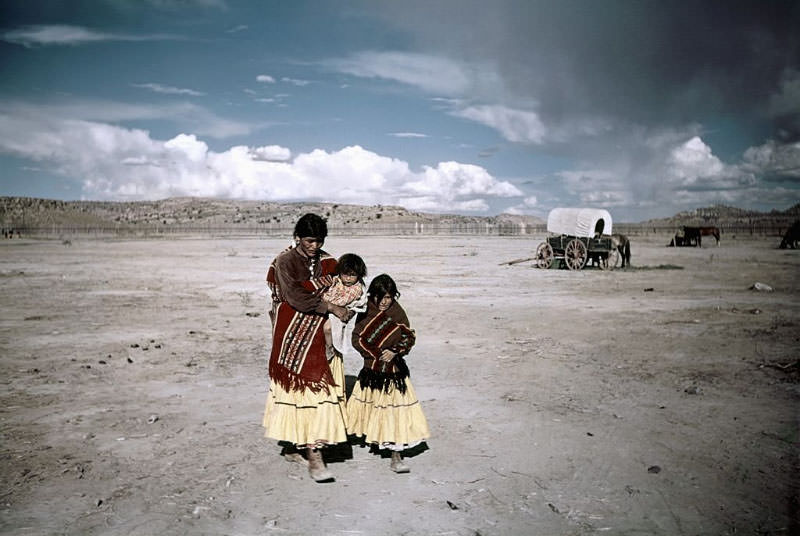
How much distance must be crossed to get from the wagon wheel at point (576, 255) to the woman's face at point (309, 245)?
19.2 m

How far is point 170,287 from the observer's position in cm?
1608

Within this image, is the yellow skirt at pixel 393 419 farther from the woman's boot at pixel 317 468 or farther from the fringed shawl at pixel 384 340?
the woman's boot at pixel 317 468

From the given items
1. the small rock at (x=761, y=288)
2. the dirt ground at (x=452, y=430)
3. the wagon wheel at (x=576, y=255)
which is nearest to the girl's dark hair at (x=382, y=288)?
the dirt ground at (x=452, y=430)

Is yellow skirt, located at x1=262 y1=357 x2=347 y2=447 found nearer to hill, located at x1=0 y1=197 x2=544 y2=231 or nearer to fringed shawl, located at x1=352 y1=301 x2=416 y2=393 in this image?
fringed shawl, located at x1=352 y1=301 x2=416 y2=393

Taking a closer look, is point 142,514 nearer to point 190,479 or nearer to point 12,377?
point 190,479

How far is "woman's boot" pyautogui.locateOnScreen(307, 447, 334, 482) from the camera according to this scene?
4.09 metres

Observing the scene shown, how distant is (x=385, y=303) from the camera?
14.0 feet

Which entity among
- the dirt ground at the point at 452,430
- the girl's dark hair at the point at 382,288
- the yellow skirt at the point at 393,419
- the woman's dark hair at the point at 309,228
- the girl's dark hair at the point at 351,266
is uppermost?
the woman's dark hair at the point at 309,228

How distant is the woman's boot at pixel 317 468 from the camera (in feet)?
13.4

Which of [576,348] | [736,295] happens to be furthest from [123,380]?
[736,295]

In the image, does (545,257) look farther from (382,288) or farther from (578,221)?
(382,288)

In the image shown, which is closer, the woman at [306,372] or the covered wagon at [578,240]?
the woman at [306,372]

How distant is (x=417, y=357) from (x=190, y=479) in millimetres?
4255

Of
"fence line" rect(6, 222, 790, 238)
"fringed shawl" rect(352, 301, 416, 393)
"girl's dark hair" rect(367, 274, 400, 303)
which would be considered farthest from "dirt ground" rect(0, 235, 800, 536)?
"fence line" rect(6, 222, 790, 238)
